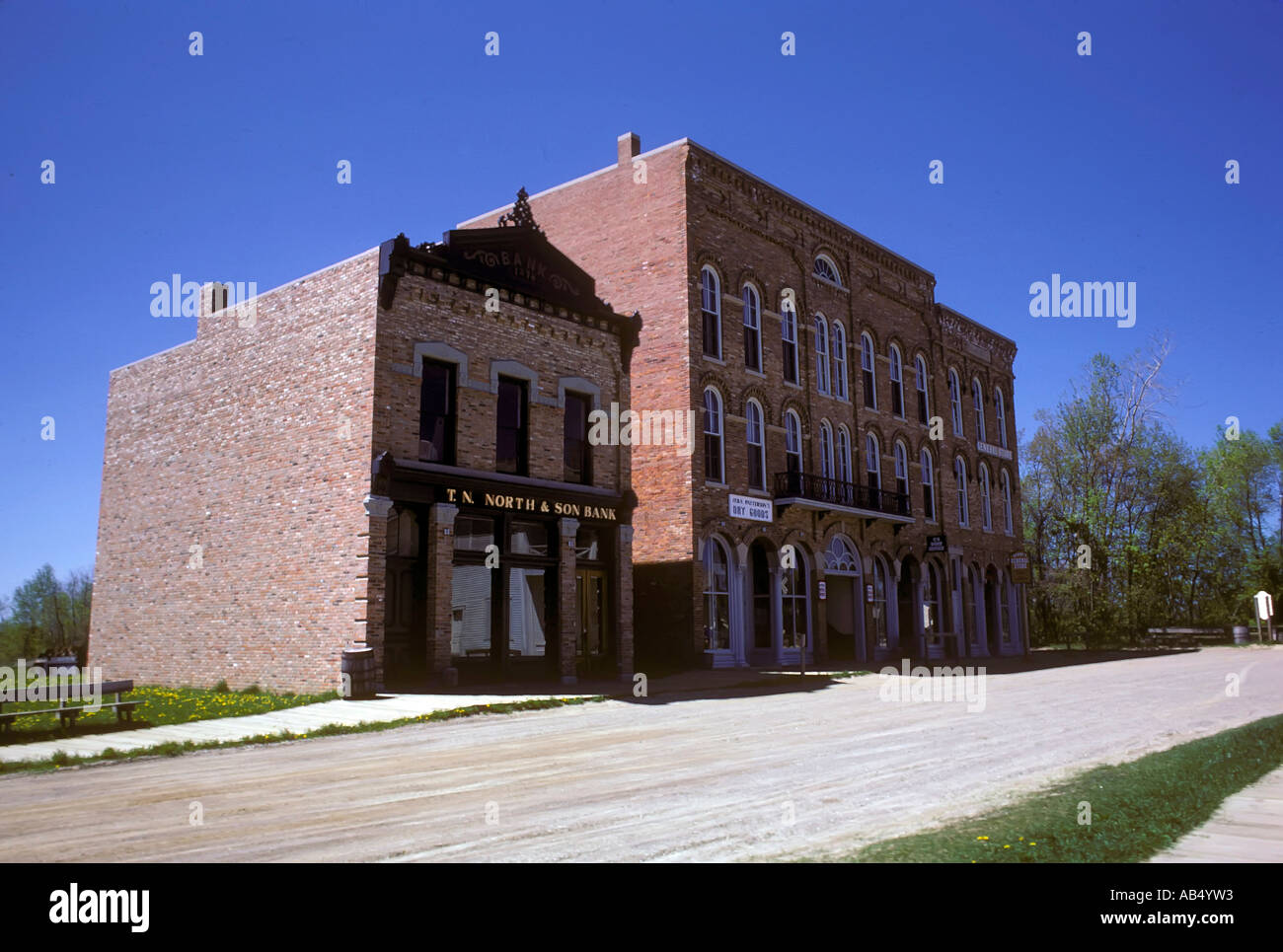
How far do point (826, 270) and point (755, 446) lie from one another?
814 cm

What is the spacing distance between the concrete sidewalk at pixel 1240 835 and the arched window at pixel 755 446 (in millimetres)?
21259

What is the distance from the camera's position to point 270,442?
66.2ft

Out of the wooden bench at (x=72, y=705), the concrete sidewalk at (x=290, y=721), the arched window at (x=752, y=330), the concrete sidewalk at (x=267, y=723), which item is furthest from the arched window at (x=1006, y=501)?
the wooden bench at (x=72, y=705)

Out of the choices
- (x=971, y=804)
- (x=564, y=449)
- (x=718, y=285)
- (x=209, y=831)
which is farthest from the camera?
(x=718, y=285)

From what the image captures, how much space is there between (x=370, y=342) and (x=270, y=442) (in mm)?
3868

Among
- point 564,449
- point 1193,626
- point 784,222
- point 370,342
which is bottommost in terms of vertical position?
point 1193,626

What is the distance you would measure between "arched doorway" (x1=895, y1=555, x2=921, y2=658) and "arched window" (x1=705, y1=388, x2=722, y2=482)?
1056 centimetres

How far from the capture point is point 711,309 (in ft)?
91.4

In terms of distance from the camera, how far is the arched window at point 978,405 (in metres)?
41.7

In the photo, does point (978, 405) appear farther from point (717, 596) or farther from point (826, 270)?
point (717, 596)

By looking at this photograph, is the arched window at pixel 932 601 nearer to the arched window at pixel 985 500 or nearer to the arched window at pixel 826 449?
the arched window at pixel 985 500

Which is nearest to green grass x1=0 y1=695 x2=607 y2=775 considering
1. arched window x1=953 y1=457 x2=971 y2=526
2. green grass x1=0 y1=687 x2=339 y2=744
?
green grass x1=0 y1=687 x2=339 y2=744
